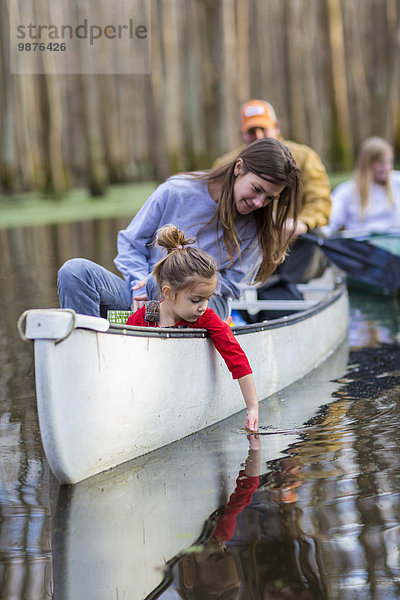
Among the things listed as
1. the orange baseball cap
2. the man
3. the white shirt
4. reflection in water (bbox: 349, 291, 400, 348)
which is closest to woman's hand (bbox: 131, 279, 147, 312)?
the man

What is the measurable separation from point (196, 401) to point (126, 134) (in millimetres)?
32106

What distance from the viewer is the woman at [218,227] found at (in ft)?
14.9

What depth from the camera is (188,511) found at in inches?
147

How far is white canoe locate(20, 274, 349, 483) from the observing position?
368cm

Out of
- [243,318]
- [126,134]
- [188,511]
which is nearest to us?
[188,511]

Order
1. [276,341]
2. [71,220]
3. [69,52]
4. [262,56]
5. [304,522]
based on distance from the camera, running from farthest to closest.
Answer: [262,56]
[69,52]
[71,220]
[276,341]
[304,522]

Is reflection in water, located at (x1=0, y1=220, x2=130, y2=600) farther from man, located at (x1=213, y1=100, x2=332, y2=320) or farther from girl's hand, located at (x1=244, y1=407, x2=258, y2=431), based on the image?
man, located at (x1=213, y1=100, x2=332, y2=320)

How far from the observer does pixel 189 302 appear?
4.24 m

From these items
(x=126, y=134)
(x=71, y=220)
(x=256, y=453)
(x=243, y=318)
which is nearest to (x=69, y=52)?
(x=126, y=134)

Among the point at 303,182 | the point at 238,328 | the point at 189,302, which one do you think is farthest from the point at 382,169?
the point at 189,302

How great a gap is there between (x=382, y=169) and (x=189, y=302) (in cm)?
→ 564

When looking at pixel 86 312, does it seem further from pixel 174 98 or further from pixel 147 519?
pixel 174 98

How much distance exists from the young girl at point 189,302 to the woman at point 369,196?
505 centimetres

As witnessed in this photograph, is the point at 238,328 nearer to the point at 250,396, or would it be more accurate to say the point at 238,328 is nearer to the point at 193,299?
the point at 250,396
